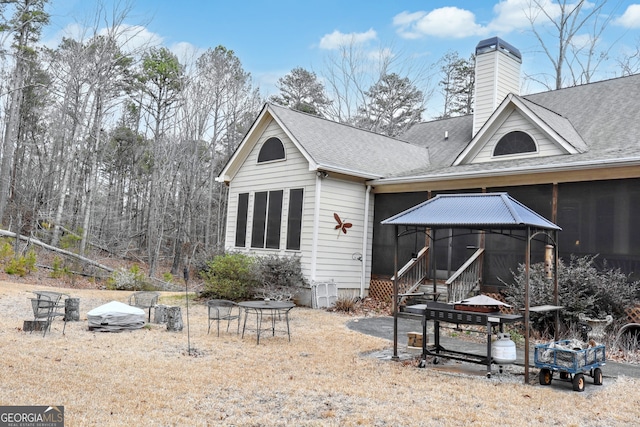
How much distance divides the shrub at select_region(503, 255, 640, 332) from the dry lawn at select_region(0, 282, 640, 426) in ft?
9.03

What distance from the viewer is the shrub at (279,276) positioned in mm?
13172

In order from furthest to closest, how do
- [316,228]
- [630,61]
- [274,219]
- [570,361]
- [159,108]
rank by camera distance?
[159,108] < [630,61] < [274,219] < [316,228] < [570,361]

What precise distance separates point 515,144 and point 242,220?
8573 mm

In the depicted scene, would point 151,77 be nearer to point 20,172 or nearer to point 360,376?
point 20,172

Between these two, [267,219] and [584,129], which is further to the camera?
[267,219]

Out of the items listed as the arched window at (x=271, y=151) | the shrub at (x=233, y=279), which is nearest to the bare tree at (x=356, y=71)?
the arched window at (x=271, y=151)

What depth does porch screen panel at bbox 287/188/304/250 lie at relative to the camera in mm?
14055

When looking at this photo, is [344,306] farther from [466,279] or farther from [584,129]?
[584,129]

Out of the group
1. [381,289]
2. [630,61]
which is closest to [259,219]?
[381,289]

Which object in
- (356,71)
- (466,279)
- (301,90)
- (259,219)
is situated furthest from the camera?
(301,90)

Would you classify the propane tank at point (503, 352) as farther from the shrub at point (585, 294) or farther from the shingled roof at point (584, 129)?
the shingled roof at point (584, 129)

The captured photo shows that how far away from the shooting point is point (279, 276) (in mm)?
13250

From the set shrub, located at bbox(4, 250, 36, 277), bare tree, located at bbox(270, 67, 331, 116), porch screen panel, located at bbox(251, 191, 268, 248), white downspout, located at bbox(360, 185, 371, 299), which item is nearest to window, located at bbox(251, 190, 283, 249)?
porch screen panel, located at bbox(251, 191, 268, 248)

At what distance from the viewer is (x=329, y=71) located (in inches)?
1144
